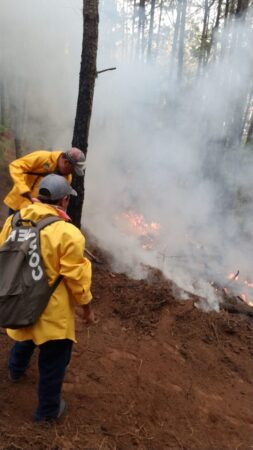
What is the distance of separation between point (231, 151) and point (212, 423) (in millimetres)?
11944

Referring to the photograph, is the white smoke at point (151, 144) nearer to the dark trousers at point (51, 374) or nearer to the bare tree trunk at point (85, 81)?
the bare tree trunk at point (85, 81)

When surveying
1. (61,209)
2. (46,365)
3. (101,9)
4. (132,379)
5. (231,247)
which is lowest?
(231,247)

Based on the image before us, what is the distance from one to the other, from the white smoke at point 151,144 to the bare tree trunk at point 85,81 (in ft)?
6.36

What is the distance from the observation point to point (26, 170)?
15.0ft

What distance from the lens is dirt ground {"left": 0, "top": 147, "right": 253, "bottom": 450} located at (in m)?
2.96

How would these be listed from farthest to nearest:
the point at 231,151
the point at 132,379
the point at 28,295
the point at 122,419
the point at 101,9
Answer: the point at 101,9
the point at 231,151
the point at 132,379
the point at 122,419
the point at 28,295

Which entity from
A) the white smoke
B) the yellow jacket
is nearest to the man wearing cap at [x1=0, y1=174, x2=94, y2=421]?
the yellow jacket

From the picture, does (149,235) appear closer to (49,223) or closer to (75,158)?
(75,158)

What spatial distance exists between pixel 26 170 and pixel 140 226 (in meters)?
5.69

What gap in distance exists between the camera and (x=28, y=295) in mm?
2613

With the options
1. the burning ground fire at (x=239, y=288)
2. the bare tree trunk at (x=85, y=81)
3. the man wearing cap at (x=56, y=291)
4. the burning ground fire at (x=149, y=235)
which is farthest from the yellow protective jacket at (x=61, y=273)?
the burning ground fire at (x=239, y=288)

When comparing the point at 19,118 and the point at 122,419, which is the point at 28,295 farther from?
the point at 19,118

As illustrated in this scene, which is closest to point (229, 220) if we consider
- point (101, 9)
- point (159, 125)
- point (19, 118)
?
point (159, 125)

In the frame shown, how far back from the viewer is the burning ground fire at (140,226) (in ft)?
30.1
